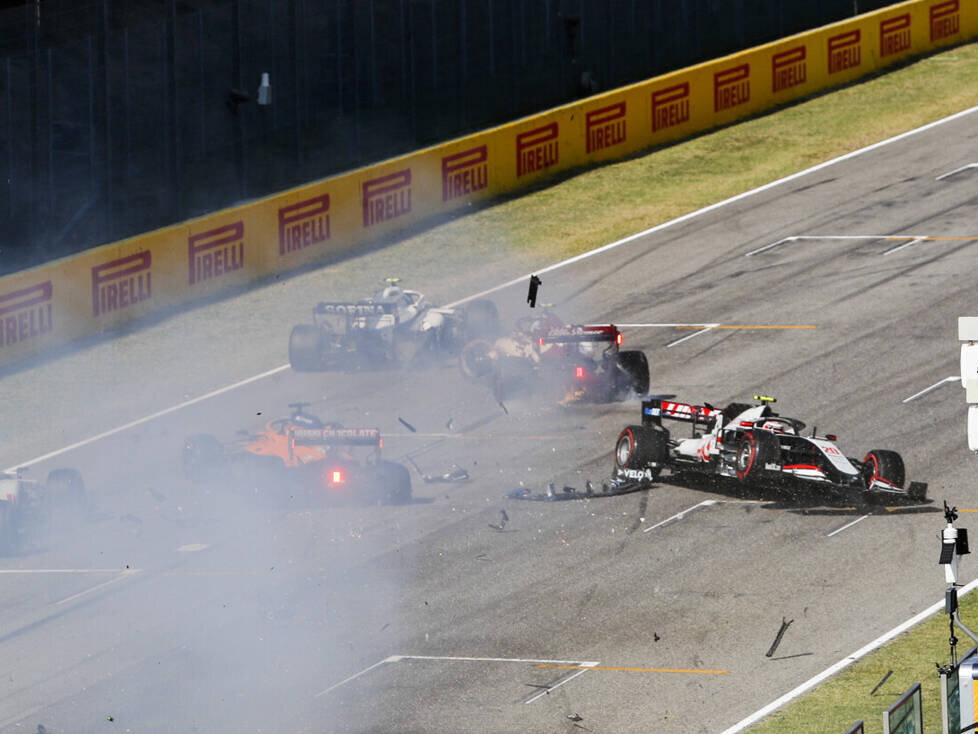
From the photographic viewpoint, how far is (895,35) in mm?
47062

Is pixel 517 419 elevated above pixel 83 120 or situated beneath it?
situated beneath

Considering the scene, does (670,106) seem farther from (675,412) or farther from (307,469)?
(307,469)

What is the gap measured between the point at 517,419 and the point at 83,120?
43.4ft

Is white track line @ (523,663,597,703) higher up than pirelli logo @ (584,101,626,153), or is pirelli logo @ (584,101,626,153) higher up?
pirelli logo @ (584,101,626,153)

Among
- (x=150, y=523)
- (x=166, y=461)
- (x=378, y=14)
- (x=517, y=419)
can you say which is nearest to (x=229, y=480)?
(x=150, y=523)

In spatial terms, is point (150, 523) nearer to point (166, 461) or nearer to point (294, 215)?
point (166, 461)

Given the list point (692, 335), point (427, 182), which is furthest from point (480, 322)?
point (427, 182)

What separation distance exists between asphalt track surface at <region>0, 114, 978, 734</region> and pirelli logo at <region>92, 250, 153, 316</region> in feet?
2.76

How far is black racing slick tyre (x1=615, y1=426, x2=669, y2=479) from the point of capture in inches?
908

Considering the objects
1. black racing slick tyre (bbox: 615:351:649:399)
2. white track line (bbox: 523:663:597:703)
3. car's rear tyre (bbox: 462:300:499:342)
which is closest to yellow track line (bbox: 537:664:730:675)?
white track line (bbox: 523:663:597:703)

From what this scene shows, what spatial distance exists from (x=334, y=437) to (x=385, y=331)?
6.90 meters

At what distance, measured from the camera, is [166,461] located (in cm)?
2548

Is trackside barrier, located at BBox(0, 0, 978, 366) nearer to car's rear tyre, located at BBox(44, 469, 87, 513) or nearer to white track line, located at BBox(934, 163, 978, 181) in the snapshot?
white track line, located at BBox(934, 163, 978, 181)

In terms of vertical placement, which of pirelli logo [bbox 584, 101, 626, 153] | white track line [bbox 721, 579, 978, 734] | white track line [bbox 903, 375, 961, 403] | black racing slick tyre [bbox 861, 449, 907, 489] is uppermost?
pirelli logo [bbox 584, 101, 626, 153]
